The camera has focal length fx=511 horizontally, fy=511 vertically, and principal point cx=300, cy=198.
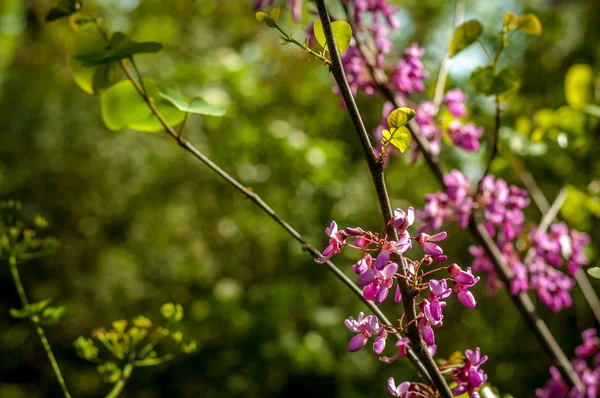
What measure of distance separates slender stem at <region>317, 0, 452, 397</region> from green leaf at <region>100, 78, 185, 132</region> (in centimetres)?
30

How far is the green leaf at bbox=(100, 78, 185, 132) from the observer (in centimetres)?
63

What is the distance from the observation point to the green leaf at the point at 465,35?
638mm

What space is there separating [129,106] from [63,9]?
13cm

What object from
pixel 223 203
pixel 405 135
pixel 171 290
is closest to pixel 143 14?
pixel 223 203

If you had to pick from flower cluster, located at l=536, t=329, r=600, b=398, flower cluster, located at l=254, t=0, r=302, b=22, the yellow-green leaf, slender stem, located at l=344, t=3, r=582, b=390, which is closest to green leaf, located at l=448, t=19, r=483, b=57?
the yellow-green leaf

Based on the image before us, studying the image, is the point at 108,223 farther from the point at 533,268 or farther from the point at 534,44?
the point at 534,44

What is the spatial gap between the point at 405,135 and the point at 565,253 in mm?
648

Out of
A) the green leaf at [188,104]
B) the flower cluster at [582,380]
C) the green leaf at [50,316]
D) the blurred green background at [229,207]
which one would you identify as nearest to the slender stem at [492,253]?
the flower cluster at [582,380]

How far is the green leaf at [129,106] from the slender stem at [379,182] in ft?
0.99

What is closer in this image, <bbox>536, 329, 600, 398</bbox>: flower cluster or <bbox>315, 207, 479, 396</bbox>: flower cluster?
<bbox>315, 207, 479, 396</bbox>: flower cluster

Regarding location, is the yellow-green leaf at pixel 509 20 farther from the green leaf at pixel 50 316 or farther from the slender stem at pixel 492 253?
the green leaf at pixel 50 316

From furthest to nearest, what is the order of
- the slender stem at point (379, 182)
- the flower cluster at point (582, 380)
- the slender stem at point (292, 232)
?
1. the flower cluster at point (582, 380)
2. the slender stem at point (292, 232)
3. the slender stem at point (379, 182)

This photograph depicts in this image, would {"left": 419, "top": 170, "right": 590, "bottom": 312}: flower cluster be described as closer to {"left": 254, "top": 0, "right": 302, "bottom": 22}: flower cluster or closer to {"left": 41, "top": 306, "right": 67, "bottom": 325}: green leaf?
{"left": 254, "top": 0, "right": 302, "bottom": 22}: flower cluster

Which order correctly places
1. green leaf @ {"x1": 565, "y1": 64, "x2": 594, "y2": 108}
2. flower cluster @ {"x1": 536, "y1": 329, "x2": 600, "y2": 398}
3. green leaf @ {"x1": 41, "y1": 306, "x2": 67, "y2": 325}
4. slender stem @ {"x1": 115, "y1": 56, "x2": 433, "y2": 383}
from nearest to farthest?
1. slender stem @ {"x1": 115, "y1": 56, "x2": 433, "y2": 383}
2. green leaf @ {"x1": 41, "y1": 306, "x2": 67, "y2": 325}
3. flower cluster @ {"x1": 536, "y1": 329, "x2": 600, "y2": 398}
4. green leaf @ {"x1": 565, "y1": 64, "x2": 594, "y2": 108}
